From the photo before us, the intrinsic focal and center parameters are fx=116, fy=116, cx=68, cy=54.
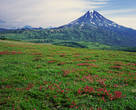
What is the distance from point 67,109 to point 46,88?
3341 millimetres

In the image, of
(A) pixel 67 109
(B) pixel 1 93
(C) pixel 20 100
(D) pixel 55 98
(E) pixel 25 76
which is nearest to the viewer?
(A) pixel 67 109

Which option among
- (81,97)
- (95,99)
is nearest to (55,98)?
(81,97)

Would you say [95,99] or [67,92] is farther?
[67,92]

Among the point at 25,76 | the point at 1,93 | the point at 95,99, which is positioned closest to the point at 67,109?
the point at 95,99

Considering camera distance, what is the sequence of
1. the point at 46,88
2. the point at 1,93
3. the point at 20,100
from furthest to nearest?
the point at 46,88 → the point at 1,93 → the point at 20,100

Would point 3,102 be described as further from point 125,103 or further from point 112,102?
point 125,103

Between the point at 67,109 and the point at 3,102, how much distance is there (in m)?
4.51

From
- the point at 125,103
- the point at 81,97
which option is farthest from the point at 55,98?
the point at 125,103

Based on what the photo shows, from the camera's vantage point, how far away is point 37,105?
318 inches

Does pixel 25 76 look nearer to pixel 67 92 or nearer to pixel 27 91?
pixel 27 91

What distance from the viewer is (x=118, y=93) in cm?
985

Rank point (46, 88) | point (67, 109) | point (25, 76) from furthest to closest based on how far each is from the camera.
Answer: point (25, 76) < point (46, 88) < point (67, 109)

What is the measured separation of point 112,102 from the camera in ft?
28.3

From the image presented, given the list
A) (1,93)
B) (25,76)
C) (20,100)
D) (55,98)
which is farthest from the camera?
(25,76)
